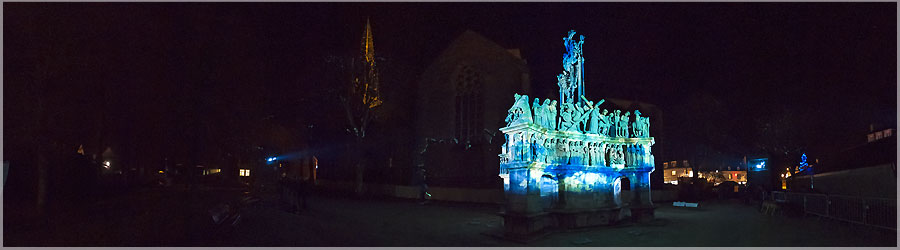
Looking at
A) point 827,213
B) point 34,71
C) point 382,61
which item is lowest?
point 827,213

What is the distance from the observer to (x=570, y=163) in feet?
52.4

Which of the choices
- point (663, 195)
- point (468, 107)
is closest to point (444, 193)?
point (468, 107)

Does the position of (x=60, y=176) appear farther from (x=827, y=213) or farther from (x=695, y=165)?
(x=695, y=165)

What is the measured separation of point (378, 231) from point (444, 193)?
1551 centimetres

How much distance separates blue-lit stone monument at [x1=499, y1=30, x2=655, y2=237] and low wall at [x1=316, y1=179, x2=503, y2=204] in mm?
10258

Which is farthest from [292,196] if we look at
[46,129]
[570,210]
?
[570,210]

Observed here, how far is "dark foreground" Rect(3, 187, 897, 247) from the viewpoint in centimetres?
1294

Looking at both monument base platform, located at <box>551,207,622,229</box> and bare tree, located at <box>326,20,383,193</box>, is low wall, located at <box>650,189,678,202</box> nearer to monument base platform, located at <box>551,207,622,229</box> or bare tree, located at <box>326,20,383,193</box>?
monument base platform, located at <box>551,207,622,229</box>

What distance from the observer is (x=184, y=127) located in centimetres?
3105

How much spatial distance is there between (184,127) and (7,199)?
955cm

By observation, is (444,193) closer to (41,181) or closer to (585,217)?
(585,217)

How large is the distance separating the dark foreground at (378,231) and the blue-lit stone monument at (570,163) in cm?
67

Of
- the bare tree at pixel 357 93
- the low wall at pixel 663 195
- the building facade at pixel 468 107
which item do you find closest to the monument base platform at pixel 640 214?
the low wall at pixel 663 195

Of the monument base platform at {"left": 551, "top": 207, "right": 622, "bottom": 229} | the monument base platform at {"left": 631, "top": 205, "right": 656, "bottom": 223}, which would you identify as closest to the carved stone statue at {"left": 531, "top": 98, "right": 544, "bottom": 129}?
the monument base platform at {"left": 551, "top": 207, "right": 622, "bottom": 229}
